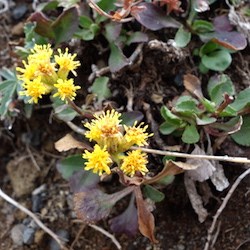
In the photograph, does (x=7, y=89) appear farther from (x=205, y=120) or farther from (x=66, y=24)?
(x=205, y=120)

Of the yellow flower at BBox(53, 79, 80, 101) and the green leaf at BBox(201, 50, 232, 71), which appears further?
the green leaf at BBox(201, 50, 232, 71)

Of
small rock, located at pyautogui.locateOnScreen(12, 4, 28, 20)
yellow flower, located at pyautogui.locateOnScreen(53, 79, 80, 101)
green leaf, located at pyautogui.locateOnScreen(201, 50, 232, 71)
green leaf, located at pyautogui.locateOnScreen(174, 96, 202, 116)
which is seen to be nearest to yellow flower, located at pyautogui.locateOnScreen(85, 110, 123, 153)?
yellow flower, located at pyautogui.locateOnScreen(53, 79, 80, 101)

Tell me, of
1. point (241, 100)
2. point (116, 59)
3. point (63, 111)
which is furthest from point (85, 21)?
point (241, 100)

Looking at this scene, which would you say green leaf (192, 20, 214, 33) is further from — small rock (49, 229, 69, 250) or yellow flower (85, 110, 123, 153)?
small rock (49, 229, 69, 250)

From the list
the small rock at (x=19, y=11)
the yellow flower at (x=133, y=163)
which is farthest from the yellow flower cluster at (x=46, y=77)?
the small rock at (x=19, y=11)

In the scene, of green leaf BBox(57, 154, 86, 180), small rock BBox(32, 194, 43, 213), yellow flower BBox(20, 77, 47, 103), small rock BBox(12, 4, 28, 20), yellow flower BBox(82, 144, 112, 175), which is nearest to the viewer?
yellow flower BBox(82, 144, 112, 175)

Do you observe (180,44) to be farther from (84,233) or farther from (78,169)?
(84,233)
